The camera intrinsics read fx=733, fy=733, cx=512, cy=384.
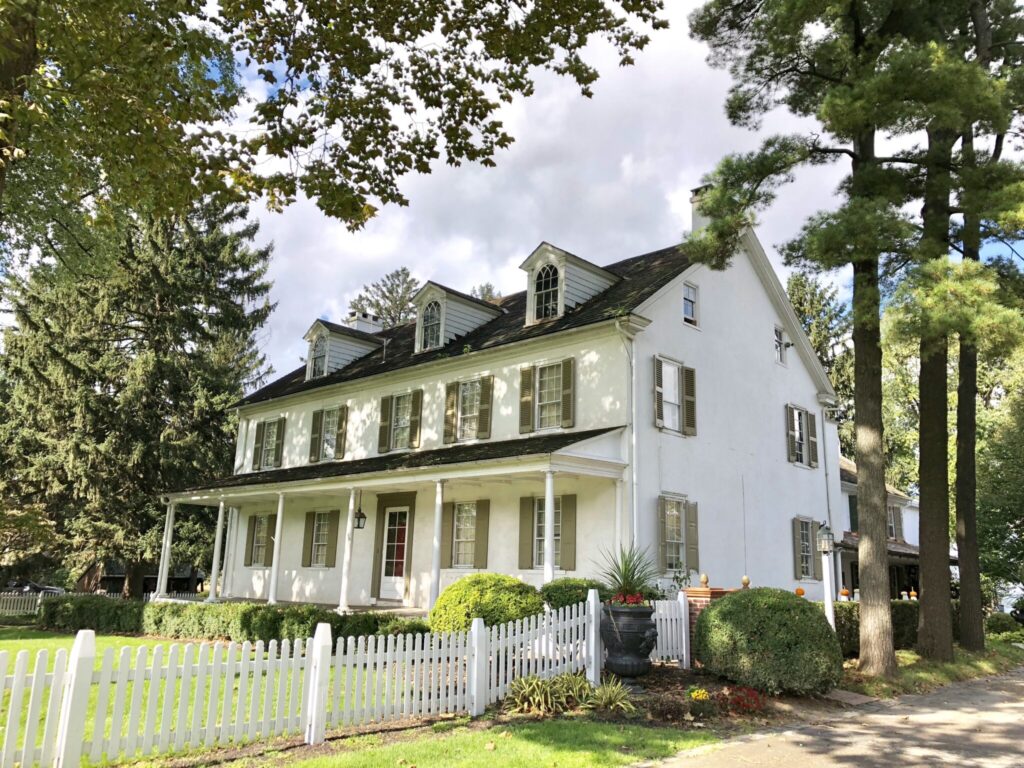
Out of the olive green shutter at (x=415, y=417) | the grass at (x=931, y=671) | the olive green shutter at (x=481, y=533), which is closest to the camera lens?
the grass at (x=931, y=671)

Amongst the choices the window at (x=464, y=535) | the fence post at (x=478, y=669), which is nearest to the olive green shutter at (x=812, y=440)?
the window at (x=464, y=535)

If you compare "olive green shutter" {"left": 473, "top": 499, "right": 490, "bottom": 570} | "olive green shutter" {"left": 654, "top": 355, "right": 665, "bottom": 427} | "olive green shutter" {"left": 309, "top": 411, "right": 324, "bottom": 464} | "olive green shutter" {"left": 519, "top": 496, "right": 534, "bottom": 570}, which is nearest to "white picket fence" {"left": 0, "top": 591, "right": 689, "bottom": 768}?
"olive green shutter" {"left": 519, "top": 496, "right": 534, "bottom": 570}

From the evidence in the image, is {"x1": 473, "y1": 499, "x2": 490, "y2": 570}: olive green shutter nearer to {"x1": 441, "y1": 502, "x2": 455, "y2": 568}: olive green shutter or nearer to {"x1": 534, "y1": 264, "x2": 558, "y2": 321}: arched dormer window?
{"x1": 441, "y1": 502, "x2": 455, "y2": 568}: olive green shutter

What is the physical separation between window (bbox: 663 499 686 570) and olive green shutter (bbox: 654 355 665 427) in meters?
1.71

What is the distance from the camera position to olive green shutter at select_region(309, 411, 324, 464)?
72.9 ft

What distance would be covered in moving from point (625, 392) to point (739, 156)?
16.5ft

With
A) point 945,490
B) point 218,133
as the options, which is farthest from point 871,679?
point 218,133

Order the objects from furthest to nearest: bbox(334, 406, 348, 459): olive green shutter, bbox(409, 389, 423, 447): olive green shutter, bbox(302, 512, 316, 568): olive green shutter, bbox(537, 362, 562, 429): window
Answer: bbox(334, 406, 348, 459): olive green shutter, bbox(302, 512, 316, 568): olive green shutter, bbox(409, 389, 423, 447): olive green shutter, bbox(537, 362, 562, 429): window

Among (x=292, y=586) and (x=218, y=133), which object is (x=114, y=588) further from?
(x=218, y=133)

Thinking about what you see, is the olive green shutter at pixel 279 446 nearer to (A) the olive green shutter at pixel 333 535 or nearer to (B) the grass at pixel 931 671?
(A) the olive green shutter at pixel 333 535

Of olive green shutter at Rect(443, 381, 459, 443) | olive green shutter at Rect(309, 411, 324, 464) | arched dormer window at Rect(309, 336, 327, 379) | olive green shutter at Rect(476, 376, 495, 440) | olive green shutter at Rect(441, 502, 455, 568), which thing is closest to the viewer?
olive green shutter at Rect(476, 376, 495, 440)

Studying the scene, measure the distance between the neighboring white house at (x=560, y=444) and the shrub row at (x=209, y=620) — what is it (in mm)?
2120

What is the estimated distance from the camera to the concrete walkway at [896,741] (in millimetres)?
6734

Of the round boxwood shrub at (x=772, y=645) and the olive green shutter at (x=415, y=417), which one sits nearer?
the round boxwood shrub at (x=772, y=645)
